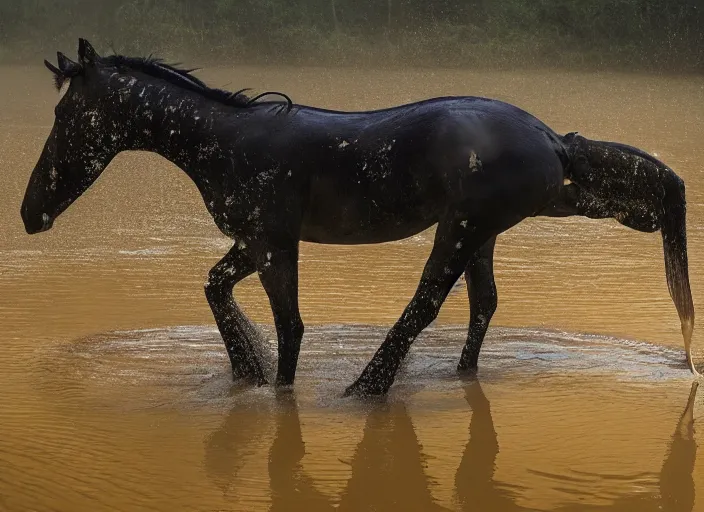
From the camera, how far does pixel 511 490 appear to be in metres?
4.22

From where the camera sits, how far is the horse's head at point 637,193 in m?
5.36

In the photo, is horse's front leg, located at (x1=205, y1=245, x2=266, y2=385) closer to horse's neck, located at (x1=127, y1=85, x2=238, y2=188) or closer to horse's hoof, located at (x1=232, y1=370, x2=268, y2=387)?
horse's hoof, located at (x1=232, y1=370, x2=268, y2=387)

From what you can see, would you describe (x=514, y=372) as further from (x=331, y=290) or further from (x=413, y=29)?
(x=413, y=29)

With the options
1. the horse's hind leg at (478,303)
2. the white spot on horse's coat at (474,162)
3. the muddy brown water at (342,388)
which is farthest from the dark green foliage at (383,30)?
the white spot on horse's coat at (474,162)

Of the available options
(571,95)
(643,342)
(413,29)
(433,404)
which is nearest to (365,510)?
(433,404)

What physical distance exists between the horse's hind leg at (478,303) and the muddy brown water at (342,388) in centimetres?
12

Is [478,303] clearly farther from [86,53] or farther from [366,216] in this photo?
[86,53]

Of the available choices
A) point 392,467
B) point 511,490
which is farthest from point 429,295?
point 511,490

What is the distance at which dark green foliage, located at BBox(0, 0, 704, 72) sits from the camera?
2633 cm

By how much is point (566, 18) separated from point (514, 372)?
2311cm

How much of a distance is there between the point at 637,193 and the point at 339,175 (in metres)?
1.44

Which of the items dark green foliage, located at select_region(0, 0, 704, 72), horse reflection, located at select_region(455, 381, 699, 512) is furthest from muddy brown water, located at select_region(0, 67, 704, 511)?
dark green foliage, located at select_region(0, 0, 704, 72)

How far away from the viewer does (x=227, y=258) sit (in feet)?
18.5

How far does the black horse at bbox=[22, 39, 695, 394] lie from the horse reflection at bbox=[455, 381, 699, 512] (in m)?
0.62
